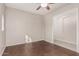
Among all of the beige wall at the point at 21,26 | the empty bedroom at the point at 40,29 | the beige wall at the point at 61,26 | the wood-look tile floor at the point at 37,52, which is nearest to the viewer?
the wood-look tile floor at the point at 37,52

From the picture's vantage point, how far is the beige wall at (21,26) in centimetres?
433

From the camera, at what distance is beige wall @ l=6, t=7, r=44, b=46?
4332mm

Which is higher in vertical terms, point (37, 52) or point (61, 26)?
point (61, 26)

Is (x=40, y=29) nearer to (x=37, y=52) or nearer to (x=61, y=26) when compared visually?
(x=61, y=26)

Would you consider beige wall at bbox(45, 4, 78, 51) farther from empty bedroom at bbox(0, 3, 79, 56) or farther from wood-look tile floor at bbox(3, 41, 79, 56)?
wood-look tile floor at bbox(3, 41, 79, 56)

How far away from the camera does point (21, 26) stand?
512 cm

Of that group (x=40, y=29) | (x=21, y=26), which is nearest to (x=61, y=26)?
(x=40, y=29)

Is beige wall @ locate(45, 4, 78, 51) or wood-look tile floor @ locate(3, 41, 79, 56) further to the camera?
beige wall @ locate(45, 4, 78, 51)

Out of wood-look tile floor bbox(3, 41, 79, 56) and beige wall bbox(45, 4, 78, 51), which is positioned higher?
beige wall bbox(45, 4, 78, 51)

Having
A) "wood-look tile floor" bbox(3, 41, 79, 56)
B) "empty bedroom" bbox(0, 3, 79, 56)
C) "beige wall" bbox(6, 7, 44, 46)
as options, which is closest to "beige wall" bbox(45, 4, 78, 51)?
"empty bedroom" bbox(0, 3, 79, 56)

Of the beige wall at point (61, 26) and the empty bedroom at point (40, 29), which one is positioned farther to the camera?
the beige wall at point (61, 26)

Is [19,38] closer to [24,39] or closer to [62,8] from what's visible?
[24,39]

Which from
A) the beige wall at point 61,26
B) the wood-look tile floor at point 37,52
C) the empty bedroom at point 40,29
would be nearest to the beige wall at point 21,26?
the empty bedroom at point 40,29

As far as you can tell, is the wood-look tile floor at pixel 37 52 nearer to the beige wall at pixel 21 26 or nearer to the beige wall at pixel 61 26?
the beige wall at pixel 61 26
